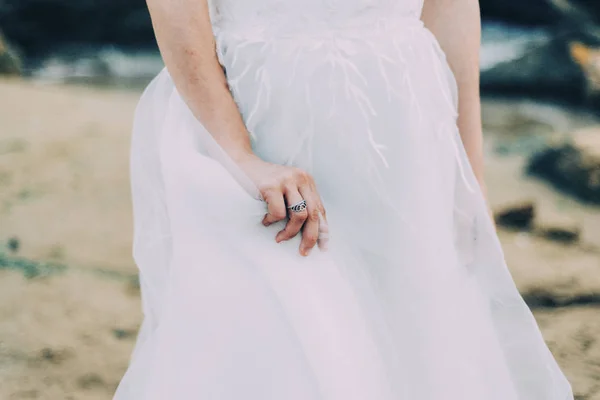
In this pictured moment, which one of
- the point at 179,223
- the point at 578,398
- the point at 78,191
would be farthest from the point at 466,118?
the point at 78,191

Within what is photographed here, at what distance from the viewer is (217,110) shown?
84 cm

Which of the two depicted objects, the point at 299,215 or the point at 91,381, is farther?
the point at 91,381

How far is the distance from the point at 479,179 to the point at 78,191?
96.5 inches

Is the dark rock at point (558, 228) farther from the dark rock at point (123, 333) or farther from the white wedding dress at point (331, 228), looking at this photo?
the white wedding dress at point (331, 228)

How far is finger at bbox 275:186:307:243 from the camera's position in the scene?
2.58 feet

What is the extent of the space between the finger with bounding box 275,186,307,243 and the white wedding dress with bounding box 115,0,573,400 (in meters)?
0.02

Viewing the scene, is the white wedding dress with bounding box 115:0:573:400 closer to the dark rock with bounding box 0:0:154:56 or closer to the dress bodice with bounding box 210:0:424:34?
the dress bodice with bounding box 210:0:424:34

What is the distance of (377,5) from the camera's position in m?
0.86

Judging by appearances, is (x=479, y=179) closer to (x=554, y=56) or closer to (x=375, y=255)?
(x=375, y=255)

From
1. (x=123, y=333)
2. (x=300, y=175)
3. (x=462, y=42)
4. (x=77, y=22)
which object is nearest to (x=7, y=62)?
(x=77, y=22)

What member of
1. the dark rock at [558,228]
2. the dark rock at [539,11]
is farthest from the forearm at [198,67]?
the dark rock at [539,11]

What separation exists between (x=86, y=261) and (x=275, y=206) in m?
1.95

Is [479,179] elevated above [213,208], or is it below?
below

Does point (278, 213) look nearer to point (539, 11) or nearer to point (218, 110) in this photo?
point (218, 110)
